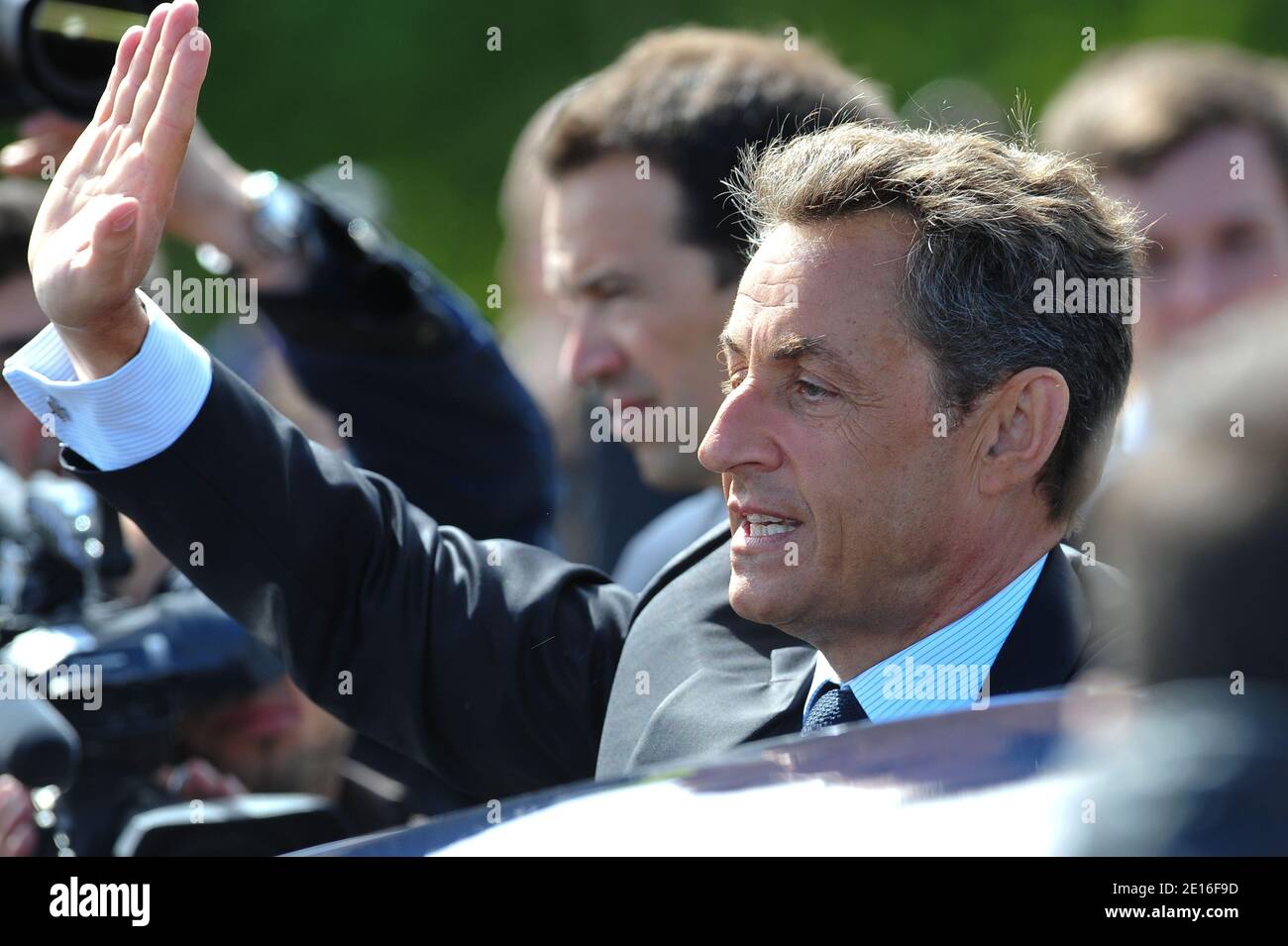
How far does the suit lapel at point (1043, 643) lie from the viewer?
2035 millimetres

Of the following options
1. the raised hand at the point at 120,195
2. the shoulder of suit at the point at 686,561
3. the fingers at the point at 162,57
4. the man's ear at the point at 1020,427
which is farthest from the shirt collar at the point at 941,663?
the fingers at the point at 162,57

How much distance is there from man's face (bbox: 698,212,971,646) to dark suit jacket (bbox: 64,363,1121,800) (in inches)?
6.5

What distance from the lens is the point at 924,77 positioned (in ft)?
29.3

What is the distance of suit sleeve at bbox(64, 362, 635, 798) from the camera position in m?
2.25

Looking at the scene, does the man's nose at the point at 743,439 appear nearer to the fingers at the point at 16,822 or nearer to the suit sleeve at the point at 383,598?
the suit sleeve at the point at 383,598

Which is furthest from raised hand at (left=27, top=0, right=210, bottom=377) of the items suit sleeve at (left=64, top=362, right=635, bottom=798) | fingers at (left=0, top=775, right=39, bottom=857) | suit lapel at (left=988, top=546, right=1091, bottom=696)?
suit lapel at (left=988, top=546, right=1091, bottom=696)

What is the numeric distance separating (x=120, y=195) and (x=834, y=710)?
42.8 inches

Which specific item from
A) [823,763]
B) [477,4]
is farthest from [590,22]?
[823,763]

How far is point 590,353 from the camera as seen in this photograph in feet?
11.2

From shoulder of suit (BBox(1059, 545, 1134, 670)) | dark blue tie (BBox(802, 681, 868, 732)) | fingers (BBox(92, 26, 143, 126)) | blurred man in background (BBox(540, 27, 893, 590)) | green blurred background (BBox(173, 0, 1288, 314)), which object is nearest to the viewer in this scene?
shoulder of suit (BBox(1059, 545, 1134, 670))

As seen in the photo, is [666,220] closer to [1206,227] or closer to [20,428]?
[1206,227]

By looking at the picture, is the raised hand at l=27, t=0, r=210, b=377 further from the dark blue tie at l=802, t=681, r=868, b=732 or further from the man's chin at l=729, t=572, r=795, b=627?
the dark blue tie at l=802, t=681, r=868, b=732

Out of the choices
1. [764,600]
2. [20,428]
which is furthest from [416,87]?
[764,600]
